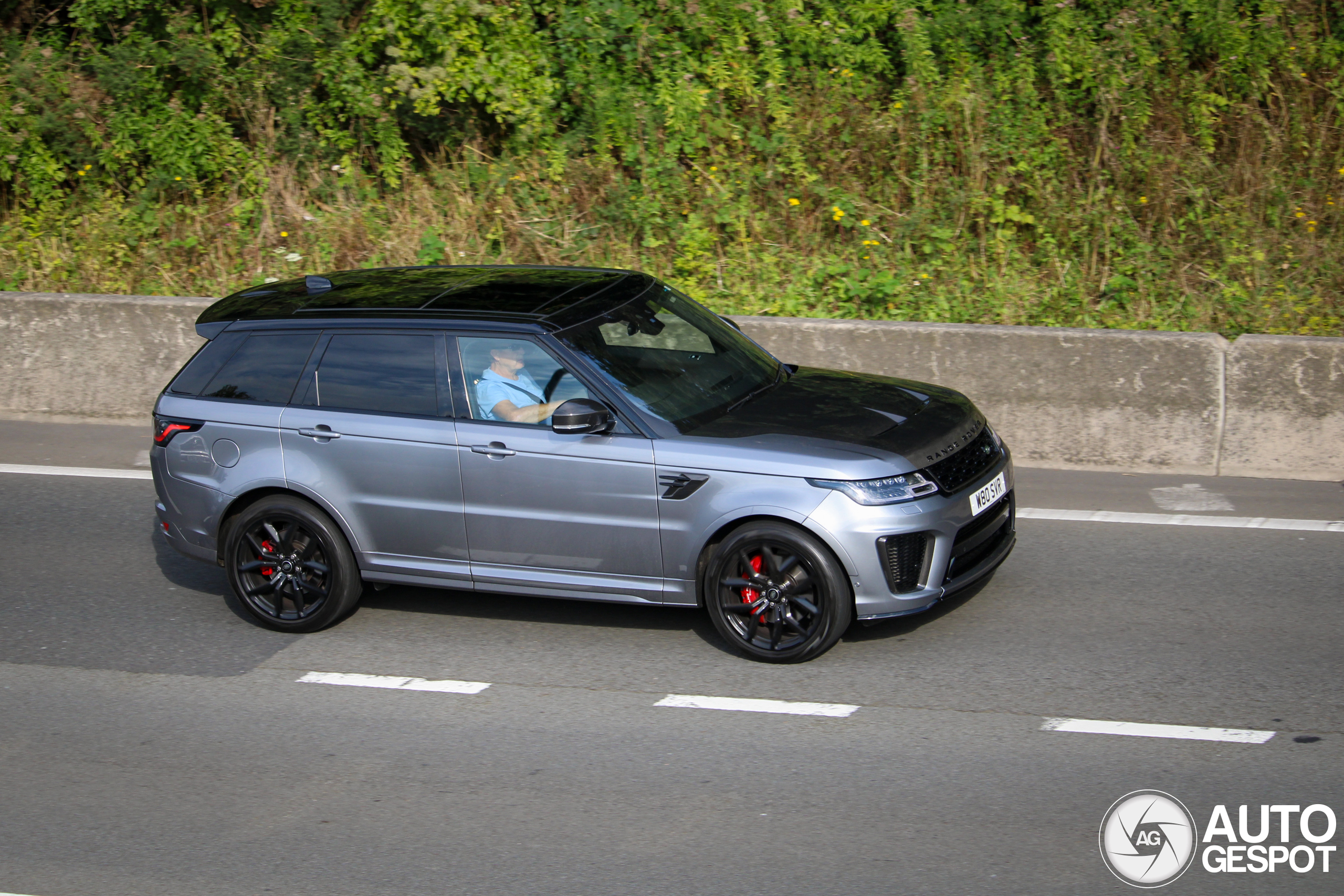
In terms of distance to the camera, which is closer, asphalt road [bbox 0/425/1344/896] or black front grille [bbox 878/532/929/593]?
asphalt road [bbox 0/425/1344/896]

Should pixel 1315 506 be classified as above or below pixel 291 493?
below

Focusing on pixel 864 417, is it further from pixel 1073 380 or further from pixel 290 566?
pixel 1073 380

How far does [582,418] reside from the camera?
19.0ft

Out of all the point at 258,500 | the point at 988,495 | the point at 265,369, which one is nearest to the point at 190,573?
the point at 258,500

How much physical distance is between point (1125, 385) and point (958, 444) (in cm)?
327

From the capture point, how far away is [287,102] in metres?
13.6

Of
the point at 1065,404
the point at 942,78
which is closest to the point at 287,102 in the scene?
the point at 942,78

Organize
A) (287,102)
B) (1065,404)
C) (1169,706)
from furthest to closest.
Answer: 1. (287,102)
2. (1065,404)
3. (1169,706)

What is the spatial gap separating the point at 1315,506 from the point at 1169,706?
3322 millimetres

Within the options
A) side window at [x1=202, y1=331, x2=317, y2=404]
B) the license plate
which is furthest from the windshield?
side window at [x1=202, y1=331, x2=317, y2=404]

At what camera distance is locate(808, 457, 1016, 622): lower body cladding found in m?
5.57

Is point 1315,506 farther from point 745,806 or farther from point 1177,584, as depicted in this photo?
point 745,806

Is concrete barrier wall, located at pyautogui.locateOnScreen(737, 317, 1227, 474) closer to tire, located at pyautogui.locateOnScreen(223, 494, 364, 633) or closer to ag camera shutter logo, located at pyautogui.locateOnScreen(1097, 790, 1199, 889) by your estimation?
tire, located at pyautogui.locateOnScreen(223, 494, 364, 633)

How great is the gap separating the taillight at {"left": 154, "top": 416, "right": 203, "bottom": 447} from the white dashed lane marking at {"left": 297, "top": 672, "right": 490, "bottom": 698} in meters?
1.52
